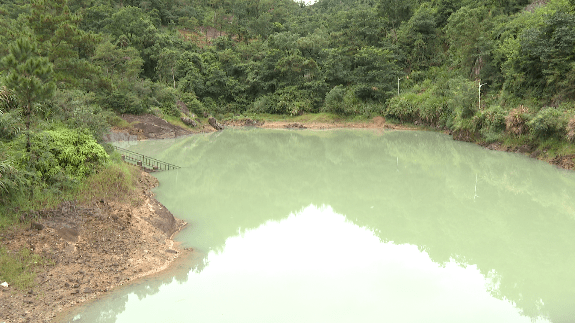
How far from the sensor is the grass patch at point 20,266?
705 cm

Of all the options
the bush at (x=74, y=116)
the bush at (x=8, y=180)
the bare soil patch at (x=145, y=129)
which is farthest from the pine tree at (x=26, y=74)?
the bare soil patch at (x=145, y=129)

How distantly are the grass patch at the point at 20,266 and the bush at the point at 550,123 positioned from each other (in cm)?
2279

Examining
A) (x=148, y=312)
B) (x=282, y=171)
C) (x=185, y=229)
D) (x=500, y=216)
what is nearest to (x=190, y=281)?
(x=148, y=312)

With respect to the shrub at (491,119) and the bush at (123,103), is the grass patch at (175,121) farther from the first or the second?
the shrub at (491,119)

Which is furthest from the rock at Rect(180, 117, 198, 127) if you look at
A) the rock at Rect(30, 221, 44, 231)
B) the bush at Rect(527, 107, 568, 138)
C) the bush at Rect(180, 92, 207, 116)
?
the rock at Rect(30, 221, 44, 231)

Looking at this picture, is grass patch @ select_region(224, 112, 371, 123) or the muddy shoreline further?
grass patch @ select_region(224, 112, 371, 123)

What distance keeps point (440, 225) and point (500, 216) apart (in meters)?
2.50

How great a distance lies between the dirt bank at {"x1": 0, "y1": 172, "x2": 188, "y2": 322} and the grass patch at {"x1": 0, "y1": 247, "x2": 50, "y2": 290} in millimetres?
130

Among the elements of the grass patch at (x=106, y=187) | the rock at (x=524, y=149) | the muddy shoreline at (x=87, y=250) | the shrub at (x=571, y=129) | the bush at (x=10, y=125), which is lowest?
the muddy shoreline at (x=87, y=250)

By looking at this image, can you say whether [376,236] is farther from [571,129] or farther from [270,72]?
[270,72]

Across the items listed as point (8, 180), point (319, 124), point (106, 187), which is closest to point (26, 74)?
point (8, 180)

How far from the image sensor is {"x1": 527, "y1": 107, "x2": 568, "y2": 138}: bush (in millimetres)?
19656

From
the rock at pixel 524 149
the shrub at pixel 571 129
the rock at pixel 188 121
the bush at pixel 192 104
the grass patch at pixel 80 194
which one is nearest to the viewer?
the grass patch at pixel 80 194

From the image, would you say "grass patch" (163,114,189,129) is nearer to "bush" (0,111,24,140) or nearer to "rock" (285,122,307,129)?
"rock" (285,122,307,129)
